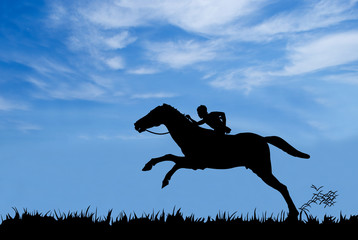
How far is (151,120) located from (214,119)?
1.32m

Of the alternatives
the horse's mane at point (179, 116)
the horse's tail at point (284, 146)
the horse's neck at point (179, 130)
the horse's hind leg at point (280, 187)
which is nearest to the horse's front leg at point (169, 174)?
the horse's neck at point (179, 130)

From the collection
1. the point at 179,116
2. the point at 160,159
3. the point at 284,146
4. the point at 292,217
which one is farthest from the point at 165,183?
the point at 284,146

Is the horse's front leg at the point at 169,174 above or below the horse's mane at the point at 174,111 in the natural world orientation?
below

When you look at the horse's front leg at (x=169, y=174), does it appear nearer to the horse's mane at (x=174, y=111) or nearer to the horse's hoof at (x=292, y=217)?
the horse's mane at (x=174, y=111)

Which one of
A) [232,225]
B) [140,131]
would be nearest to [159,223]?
[232,225]

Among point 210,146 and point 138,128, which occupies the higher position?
point 138,128

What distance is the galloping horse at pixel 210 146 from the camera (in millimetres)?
10125

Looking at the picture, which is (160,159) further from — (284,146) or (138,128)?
(284,146)

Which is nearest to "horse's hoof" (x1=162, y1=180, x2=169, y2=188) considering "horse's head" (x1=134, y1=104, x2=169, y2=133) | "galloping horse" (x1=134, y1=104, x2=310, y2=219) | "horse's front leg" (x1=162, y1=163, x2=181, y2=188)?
"horse's front leg" (x1=162, y1=163, x2=181, y2=188)

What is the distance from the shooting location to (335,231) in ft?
28.6

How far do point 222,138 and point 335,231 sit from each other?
2.90m

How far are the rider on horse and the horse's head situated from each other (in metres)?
0.79

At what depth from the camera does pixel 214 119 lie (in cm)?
1014

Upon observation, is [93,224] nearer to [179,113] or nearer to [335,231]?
[179,113]
